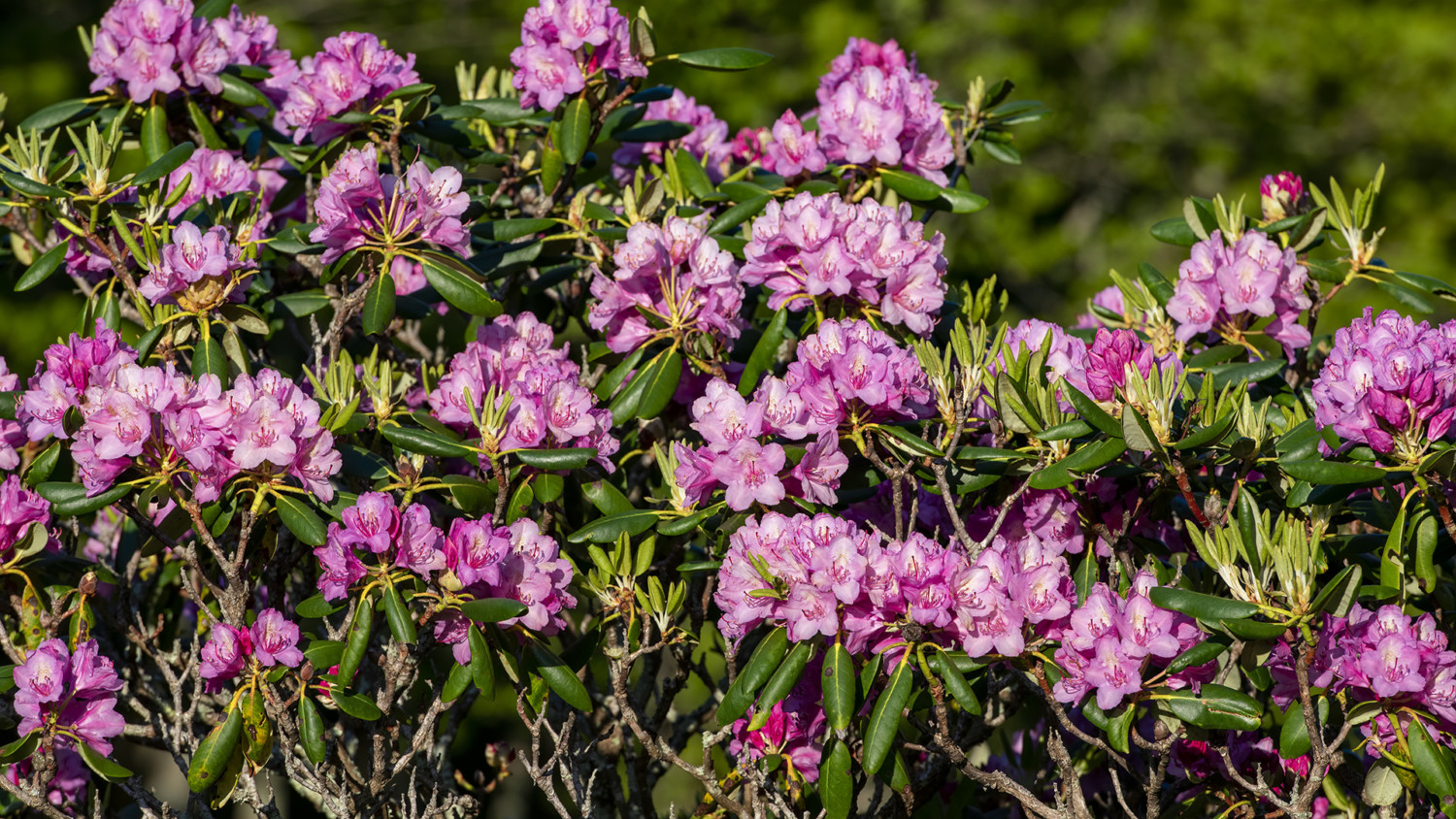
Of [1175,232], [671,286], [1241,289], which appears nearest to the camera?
[671,286]

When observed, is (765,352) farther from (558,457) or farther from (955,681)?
(955,681)

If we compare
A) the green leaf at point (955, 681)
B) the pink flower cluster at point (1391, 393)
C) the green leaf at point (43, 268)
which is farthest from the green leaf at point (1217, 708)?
the green leaf at point (43, 268)

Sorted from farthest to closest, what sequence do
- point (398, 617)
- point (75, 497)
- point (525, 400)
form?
point (525, 400) → point (75, 497) → point (398, 617)

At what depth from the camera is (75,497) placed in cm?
190

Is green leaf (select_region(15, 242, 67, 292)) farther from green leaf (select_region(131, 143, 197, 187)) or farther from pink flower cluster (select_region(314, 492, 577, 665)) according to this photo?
pink flower cluster (select_region(314, 492, 577, 665))

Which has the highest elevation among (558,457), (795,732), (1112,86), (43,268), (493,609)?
(43,268)

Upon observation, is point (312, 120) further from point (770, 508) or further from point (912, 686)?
point (912, 686)

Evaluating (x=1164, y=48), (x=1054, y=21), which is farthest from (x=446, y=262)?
(x=1164, y=48)

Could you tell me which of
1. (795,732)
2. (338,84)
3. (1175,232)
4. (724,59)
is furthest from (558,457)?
(1175,232)

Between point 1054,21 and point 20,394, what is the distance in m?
9.45

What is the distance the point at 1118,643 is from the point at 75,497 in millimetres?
1455

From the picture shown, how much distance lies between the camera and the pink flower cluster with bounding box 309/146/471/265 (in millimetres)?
2018

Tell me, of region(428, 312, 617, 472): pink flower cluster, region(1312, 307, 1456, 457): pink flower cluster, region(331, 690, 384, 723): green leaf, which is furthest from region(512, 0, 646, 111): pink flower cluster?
region(1312, 307, 1456, 457): pink flower cluster

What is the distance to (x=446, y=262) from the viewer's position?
2.11m
